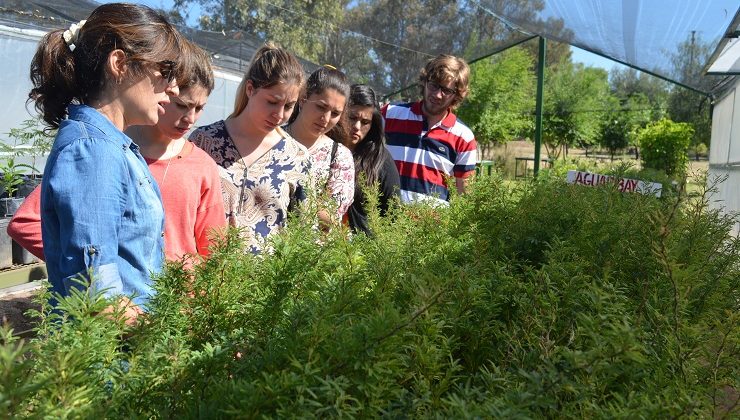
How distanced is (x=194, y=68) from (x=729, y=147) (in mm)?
9978

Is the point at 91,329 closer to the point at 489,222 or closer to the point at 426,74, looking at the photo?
the point at 489,222

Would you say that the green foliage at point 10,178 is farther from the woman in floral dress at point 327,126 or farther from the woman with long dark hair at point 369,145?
the woman in floral dress at point 327,126

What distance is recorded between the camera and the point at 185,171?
2.24m

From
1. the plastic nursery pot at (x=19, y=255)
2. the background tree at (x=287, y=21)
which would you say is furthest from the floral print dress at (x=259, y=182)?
the background tree at (x=287, y=21)

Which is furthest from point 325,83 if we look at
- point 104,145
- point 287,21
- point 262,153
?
point 287,21

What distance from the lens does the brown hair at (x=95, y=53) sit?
Result: 1.64m

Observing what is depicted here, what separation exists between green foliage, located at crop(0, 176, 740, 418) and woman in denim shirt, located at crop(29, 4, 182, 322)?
201 millimetres

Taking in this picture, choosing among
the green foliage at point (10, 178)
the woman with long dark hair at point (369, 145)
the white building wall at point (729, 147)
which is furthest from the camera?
the white building wall at point (729, 147)

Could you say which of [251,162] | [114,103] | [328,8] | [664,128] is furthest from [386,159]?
[664,128]

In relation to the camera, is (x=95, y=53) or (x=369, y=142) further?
(x=369, y=142)

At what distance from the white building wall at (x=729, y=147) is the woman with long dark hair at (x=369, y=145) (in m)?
5.06

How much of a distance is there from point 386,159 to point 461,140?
24.6 inches

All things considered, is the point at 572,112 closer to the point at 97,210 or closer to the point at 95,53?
the point at 95,53

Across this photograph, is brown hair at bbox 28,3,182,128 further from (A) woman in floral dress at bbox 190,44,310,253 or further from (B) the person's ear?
(A) woman in floral dress at bbox 190,44,310,253
